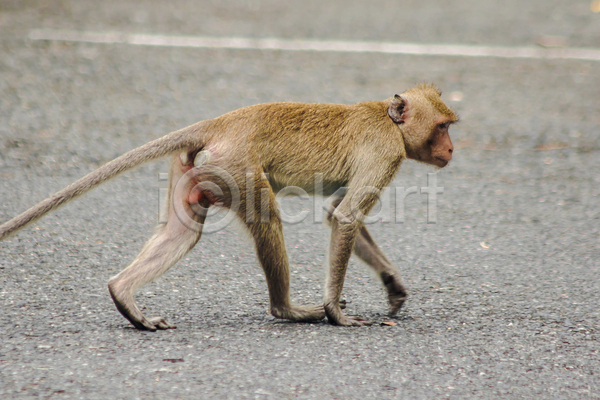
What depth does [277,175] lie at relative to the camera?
349cm

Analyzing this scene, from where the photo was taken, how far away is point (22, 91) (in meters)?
7.27

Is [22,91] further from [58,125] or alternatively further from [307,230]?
[307,230]

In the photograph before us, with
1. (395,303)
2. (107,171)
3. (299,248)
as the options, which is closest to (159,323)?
(107,171)

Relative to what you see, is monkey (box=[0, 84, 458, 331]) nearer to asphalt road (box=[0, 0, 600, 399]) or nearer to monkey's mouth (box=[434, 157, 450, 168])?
monkey's mouth (box=[434, 157, 450, 168])

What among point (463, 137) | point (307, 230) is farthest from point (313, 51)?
point (307, 230)

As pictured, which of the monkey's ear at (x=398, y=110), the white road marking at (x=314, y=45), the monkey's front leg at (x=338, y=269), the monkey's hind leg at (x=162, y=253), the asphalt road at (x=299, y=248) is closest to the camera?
the asphalt road at (x=299, y=248)

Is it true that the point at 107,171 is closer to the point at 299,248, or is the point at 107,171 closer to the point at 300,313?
the point at 300,313

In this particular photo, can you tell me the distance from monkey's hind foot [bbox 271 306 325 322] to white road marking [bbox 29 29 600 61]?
20.1ft

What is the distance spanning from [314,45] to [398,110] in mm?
5936

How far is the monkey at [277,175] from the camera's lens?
3.29 meters

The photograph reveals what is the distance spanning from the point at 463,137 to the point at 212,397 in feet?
14.8

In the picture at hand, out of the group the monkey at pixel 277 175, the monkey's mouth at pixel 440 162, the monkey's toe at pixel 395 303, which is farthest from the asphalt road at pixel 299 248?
the monkey's mouth at pixel 440 162

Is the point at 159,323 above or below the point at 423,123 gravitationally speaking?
below

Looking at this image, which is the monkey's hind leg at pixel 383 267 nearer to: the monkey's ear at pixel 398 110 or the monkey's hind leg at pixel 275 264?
the monkey's hind leg at pixel 275 264
